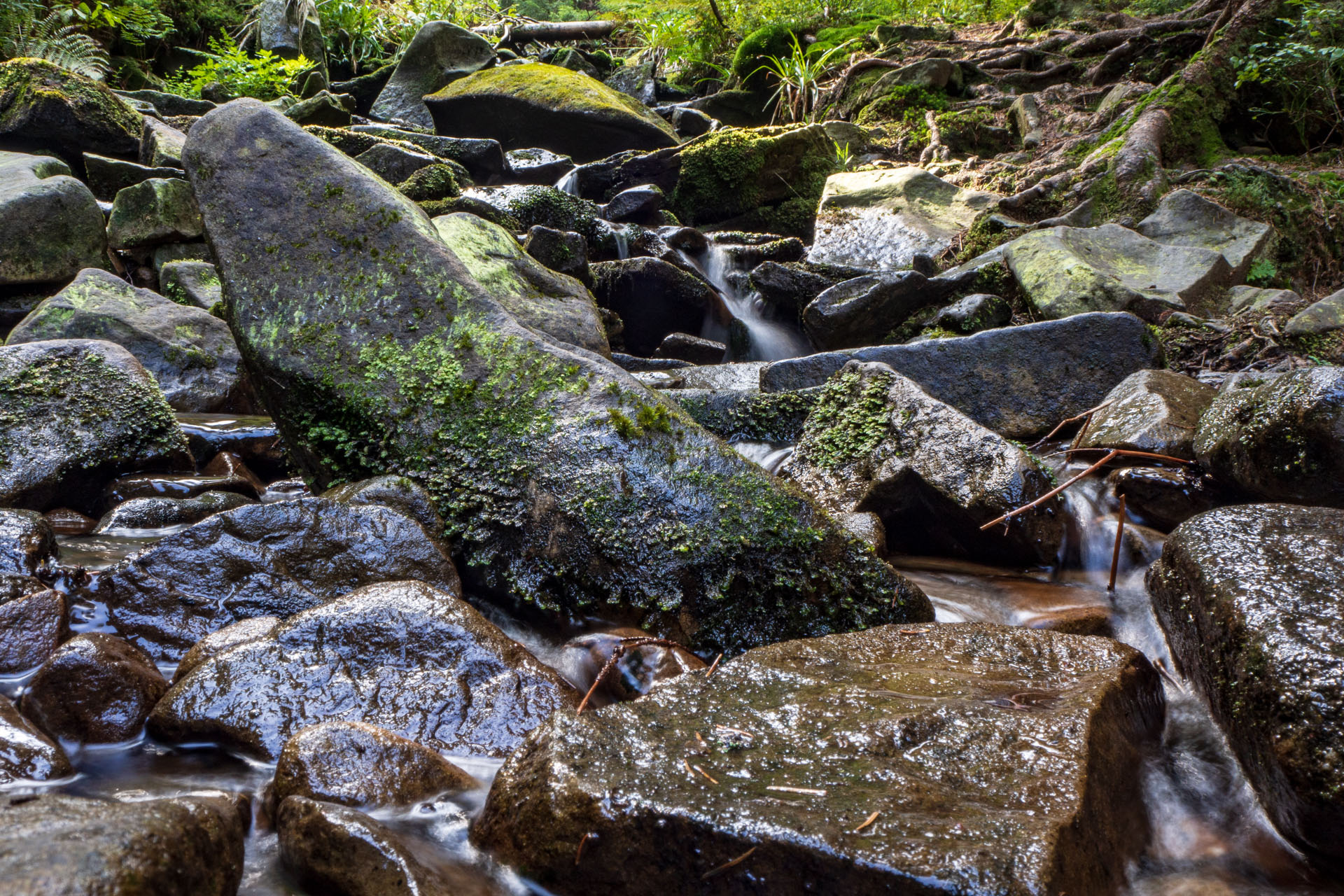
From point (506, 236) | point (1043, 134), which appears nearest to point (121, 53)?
point (506, 236)

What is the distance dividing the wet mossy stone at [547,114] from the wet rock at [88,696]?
1203 centimetres

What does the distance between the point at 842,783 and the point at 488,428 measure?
2.32 meters

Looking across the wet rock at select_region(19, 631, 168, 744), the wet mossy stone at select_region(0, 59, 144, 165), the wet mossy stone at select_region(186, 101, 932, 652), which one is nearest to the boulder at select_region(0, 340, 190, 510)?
the wet mossy stone at select_region(186, 101, 932, 652)

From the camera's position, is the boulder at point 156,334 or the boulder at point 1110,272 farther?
the boulder at point 1110,272

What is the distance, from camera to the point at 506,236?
6.66 m

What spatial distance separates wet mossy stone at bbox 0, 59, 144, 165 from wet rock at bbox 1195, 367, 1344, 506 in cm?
1123

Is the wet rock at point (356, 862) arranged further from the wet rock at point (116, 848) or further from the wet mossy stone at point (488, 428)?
the wet mossy stone at point (488, 428)

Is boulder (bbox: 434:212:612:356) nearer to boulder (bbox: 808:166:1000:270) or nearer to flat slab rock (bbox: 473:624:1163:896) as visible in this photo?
flat slab rock (bbox: 473:624:1163:896)

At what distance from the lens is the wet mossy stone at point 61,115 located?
29.1ft

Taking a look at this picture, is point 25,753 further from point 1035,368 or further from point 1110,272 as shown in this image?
point 1110,272

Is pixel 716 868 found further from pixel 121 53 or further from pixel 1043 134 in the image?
pixel 121 53

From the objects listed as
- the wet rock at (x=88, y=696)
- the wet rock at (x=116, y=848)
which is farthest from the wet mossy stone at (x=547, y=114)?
the wet rock at (x=116, y=848)

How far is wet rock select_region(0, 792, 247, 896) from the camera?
131cm

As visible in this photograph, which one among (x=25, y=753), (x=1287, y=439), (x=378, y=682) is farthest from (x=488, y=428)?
(x=1287, y=439)
